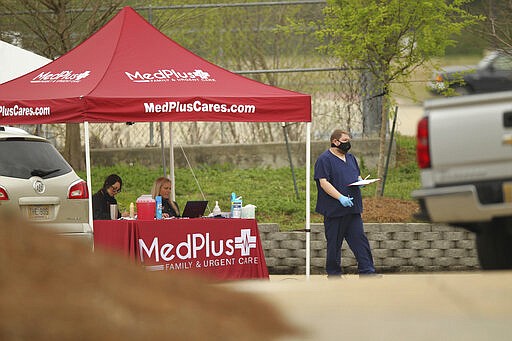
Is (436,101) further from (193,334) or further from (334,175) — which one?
(334,175)

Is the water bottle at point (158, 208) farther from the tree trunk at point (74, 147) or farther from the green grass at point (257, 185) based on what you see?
the tree trunk at point (74, 147)

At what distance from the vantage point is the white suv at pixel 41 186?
11.8 metres

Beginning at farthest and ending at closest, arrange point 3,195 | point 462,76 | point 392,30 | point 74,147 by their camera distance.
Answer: point 74,147, point 392,30, point 462,76, point 3,195

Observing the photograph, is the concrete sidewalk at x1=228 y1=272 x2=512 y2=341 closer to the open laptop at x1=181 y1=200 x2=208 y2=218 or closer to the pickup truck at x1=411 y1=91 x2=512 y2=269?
the pickup truck at x1=411 y1=91 x2=512 y2=269

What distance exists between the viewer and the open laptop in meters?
12.9

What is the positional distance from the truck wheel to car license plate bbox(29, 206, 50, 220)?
540 cm

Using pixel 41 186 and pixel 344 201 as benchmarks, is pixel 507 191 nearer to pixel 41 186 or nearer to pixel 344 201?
pixel 344 201

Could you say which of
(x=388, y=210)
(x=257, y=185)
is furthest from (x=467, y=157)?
(x=257, y=185)

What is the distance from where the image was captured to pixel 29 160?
12.0 meters

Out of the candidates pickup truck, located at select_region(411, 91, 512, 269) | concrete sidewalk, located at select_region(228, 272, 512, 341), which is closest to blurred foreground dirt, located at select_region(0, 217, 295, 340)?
concrete sidewalk, located at select_region(228, 272, 512, 341)

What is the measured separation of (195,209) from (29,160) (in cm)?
202

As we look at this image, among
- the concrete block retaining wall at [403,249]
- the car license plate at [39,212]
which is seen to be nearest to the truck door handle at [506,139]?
the car license plate at [39,212]

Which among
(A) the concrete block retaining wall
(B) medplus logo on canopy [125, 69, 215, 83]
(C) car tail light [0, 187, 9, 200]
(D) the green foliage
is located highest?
(D) the green foliage

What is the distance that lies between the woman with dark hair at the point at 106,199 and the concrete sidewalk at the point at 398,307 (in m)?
7.23
